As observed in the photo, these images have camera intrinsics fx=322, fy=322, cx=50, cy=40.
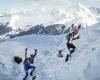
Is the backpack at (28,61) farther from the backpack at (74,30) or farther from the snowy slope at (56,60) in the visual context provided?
the backpack at (74,30)

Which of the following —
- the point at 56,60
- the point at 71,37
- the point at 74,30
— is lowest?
the point at 56,60

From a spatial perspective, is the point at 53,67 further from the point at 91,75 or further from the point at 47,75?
the point at 91,75

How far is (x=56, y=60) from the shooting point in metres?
29.4

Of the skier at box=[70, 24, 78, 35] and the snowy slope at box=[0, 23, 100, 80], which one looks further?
the skier at box=[70, 24, 78, 35]

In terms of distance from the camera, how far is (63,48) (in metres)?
31.1

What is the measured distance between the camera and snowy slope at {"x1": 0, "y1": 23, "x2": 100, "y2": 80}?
25.9 m

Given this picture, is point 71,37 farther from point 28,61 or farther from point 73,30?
point 28,61

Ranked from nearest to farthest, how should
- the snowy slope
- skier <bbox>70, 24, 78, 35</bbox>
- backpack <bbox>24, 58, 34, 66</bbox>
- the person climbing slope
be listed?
the snowy slope < backpack <bbox>24, 58, 34, 66</bbox> < the person climbing slope < skier <bbox>70, 24, 78, 35</bbox>

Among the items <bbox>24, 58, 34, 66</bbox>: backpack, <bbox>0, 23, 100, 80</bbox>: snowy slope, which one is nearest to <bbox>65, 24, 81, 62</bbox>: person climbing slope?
<bbox>0, 23, 100, 80</bbox>: snowy slope

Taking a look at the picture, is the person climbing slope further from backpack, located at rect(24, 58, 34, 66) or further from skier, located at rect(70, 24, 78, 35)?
backpack, located at rect(24, 58, 34, 66)

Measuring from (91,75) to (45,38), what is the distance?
1439 cm

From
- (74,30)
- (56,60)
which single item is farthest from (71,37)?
(56,60)

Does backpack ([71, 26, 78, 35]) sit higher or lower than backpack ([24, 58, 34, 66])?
higher

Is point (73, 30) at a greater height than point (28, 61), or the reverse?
point (73, 30)
